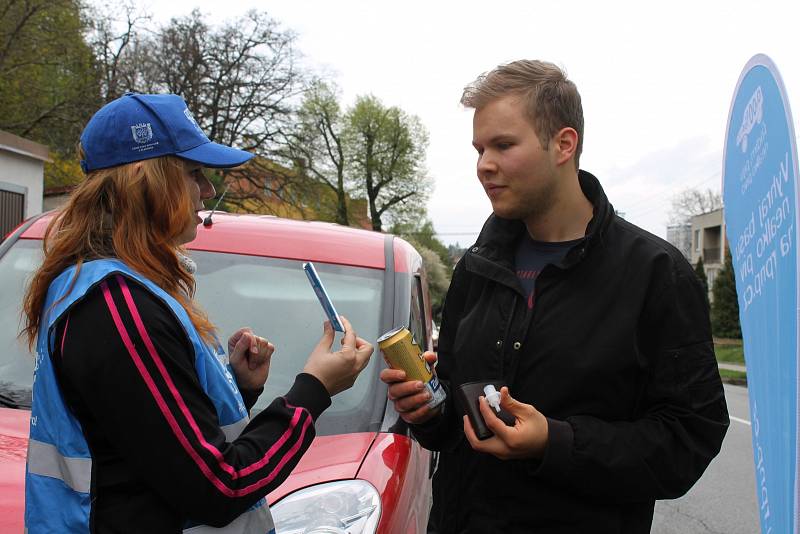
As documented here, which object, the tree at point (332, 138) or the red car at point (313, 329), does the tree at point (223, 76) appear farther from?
the red car at point (313, 329)

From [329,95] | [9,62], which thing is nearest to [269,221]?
[9,62]

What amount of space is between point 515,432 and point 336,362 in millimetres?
457

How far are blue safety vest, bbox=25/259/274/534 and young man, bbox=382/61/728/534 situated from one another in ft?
2.43

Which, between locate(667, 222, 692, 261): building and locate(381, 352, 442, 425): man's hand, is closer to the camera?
locate(381, 352, 442, 425): man's hand

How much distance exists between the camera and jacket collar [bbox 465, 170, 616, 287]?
1938 mm

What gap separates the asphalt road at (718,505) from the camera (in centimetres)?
584

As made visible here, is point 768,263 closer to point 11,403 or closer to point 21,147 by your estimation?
point 11,403

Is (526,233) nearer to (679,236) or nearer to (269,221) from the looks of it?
(269,221)

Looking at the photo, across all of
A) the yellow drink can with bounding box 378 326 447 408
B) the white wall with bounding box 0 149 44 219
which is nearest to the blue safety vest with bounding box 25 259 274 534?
the yellow drink can with bounding box 378 326 447 408

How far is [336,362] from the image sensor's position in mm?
1763

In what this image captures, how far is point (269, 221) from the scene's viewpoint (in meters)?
3.65

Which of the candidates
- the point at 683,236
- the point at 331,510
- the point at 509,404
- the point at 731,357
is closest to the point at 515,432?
the point at 509,404

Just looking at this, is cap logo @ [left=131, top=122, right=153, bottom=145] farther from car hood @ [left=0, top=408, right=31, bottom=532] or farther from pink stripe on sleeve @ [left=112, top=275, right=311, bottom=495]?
car hood @ [left=0, top=408, right=31, bottom=532]

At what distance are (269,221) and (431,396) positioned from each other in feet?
6.26
